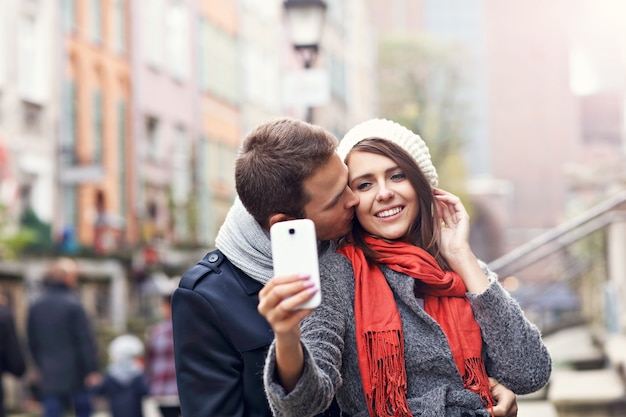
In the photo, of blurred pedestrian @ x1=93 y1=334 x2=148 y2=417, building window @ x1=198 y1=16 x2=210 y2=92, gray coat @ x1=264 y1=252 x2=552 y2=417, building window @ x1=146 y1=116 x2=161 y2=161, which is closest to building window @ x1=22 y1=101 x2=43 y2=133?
building window @ x1=146 y1=116 x2=161 y2=161

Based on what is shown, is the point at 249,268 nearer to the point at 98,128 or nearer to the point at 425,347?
the point at 425,347

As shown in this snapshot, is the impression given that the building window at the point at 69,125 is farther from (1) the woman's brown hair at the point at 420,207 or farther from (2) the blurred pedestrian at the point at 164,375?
(1) the woman's brown hair at the point at 420,207

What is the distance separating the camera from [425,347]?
10.5 ft

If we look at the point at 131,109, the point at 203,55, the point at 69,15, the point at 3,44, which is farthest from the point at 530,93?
the point at 3,44

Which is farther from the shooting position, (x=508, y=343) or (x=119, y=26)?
(x=119, y=26)

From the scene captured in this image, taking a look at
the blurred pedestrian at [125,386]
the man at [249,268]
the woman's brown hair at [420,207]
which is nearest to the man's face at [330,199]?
the man at [249,268]

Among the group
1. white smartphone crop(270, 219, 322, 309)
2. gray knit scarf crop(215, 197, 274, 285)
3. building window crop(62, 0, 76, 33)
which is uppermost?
building window crop(62, 0, 76, 33)

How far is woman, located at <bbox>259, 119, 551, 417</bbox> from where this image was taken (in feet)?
10.2

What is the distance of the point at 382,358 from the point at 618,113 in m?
78.9

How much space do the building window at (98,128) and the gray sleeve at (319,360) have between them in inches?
1013

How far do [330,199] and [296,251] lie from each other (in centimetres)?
56

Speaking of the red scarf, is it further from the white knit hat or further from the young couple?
the white knit hat

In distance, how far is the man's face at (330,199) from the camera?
316 cm

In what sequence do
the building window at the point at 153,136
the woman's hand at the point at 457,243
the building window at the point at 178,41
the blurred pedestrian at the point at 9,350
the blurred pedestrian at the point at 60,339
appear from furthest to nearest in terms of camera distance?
the building window at the point at 178,41 < the building window at the point at 153,136 < the blurred pedestrian at the point at 60,339 < the blurred pedestrian at the point at 9,350 < the woman's hand at the point at 457,243
